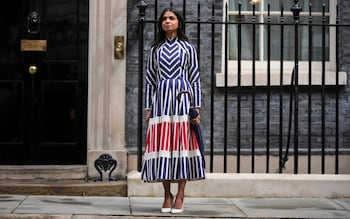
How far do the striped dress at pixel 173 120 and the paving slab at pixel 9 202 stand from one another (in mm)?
1350

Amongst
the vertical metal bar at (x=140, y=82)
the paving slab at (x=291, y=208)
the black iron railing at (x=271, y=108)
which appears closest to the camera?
the paving slab at (x=291, y=208)

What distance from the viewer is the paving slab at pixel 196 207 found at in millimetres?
5984

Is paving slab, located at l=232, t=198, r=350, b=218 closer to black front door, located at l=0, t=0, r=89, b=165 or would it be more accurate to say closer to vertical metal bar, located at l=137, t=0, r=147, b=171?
vertical metal bar, located at l=137, t=0, r=147, b=171

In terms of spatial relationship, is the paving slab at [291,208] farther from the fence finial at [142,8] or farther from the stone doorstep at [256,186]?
the fence finial at [142,8]

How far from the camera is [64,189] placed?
706 cm

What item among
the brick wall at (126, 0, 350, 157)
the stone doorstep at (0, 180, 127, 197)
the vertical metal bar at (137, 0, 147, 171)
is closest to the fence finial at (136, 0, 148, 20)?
the vertical metal bar at (137, 0, 147, 171)

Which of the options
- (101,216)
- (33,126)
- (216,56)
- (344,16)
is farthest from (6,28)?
(344,16)

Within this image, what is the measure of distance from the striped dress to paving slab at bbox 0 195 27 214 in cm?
135

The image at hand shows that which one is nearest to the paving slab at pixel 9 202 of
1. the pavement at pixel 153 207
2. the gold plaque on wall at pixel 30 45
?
the pavement at pixel 153 207

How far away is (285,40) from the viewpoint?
27.1 ft

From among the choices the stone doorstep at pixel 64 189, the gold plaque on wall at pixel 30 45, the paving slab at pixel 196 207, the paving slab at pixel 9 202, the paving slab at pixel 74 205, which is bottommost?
the paving slab at pixel 196 207

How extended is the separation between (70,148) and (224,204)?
7.21 ft

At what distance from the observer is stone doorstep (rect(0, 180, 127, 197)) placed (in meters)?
7.05

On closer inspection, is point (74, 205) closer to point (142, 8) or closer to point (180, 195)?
point (180, 195)
